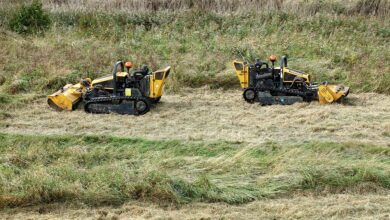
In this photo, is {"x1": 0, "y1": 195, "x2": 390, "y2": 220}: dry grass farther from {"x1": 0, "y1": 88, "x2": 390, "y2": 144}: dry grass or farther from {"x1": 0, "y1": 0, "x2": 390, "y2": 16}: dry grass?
{"x1": 0, "y1": 0, "x2": 390, "y2": 16}: dry grass

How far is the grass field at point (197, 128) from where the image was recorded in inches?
307

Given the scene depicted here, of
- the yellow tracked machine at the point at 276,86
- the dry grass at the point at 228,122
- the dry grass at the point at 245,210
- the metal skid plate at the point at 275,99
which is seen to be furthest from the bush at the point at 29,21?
the dry grass at the point at 245,210

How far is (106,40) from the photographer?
16891 mm

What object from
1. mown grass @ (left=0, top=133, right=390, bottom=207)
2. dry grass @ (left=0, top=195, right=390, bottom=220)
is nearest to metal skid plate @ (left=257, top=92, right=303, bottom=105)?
mown grass @ (left=0, top=133, right=390, bottom=207)

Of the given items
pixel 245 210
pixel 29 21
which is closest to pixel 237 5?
pixel 29 21

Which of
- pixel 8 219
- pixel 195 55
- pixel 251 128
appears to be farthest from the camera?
pixel 195 55

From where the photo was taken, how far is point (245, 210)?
7.61m

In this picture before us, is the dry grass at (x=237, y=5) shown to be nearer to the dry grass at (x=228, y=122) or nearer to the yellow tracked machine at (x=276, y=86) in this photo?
the yellow tracked machine at (x=276, y=86)

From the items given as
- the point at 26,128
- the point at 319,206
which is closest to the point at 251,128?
the point at 319,206

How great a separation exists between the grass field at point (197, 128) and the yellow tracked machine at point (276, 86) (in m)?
0.27

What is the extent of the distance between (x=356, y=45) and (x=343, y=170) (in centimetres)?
883

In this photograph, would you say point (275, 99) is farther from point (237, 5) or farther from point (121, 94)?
point (237, 5)

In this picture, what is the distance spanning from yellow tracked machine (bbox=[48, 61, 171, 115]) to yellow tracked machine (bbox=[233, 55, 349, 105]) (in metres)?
1.88

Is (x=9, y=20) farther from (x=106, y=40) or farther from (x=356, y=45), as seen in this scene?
(x=356, y=45)
